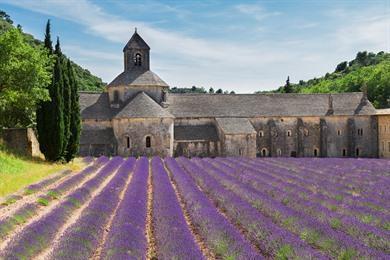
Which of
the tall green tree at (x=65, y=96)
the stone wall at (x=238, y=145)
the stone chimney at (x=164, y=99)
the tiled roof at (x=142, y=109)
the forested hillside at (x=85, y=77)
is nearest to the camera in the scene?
the tall green tree at (x=65, y=96)

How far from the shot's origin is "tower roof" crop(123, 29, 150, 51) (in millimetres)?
51000

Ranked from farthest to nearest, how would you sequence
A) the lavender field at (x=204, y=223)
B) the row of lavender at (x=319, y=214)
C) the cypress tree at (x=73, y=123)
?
the cypress tree at (x=73, y=123) < the row of lavender at (x=319, y=214) < the lavender field at (x=204, y=223)

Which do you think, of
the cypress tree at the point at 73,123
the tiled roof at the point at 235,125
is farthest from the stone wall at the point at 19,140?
the tiled roof at the point at 235,125

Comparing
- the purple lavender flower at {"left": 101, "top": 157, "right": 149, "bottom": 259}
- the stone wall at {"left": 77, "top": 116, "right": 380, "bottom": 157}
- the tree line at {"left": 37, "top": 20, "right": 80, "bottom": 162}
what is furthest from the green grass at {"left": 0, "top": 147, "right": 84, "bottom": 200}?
the stone wall at {"left": 77, "top": 116, "right": 380, "bottom": 157}

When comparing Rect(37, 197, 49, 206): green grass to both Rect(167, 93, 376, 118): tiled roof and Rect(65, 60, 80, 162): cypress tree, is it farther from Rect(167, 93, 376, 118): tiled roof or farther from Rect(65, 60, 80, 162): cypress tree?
Rect(167, 93, 376, 118): tiled roof

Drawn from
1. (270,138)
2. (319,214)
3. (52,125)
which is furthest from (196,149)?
(319,214)

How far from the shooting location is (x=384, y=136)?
51719mm

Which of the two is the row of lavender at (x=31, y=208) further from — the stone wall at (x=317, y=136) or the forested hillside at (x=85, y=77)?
the forested hillside at (x=85, y=77)

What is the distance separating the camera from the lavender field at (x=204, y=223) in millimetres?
9273

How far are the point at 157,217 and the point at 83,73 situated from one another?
110m

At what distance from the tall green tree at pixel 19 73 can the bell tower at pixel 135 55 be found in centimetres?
2134

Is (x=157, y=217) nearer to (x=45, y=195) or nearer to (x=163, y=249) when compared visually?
(x=163, y=249)

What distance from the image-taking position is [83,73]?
388 feet

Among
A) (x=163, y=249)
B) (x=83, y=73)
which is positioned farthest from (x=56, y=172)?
(x=83, y=73)
